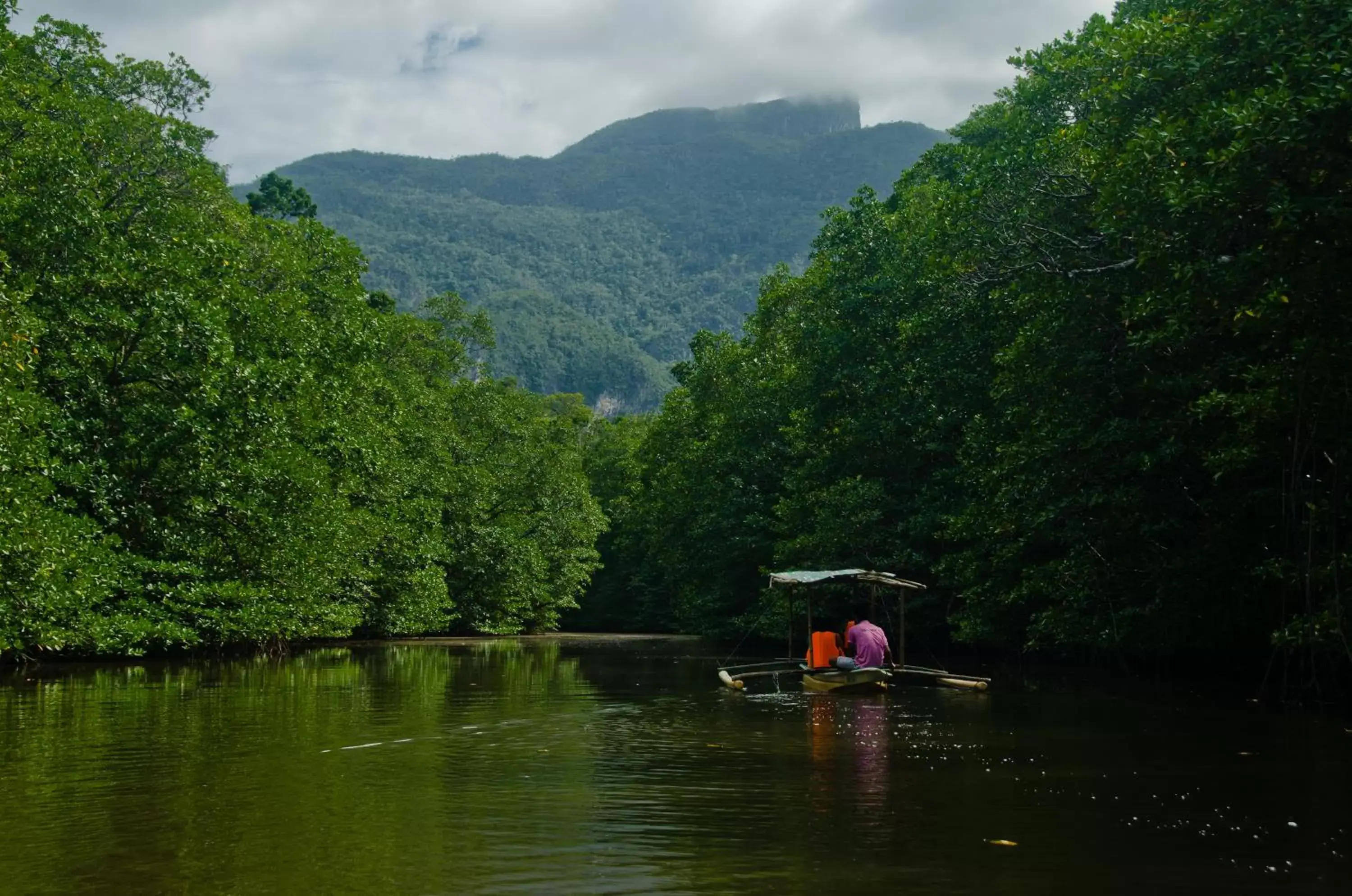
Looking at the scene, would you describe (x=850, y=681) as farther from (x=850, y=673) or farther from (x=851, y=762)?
(x=851, y=762)

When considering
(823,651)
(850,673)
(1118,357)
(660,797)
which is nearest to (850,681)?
(850,673)

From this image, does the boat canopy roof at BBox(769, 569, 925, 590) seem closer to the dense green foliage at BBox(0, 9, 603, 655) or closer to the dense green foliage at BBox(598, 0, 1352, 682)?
the dense green foliage at BBox(598, 0, 1352, 682)

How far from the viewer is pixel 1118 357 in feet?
83.1

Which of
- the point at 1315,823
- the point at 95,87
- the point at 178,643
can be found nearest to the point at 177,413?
the point at 178,643

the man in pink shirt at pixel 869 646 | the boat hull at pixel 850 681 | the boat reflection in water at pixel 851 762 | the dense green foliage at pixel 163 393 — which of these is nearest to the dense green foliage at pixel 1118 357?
the man in pink shirt at pixel 869 646

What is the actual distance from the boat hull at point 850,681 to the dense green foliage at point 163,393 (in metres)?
14.5

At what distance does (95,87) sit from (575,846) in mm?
41766

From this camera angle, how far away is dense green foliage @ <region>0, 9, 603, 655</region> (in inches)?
1035

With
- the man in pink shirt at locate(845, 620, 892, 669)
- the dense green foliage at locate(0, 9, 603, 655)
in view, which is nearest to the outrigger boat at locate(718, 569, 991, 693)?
the man in pink shirt at locate(845, 620, 892, 669)

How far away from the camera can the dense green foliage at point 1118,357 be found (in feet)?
55.6

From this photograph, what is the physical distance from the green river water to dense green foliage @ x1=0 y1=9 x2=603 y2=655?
18.2 feet

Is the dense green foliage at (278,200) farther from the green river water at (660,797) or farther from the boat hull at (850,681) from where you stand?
the green river water at (660,797)

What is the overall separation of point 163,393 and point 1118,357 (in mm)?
22355

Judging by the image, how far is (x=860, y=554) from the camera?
38.9 meters
